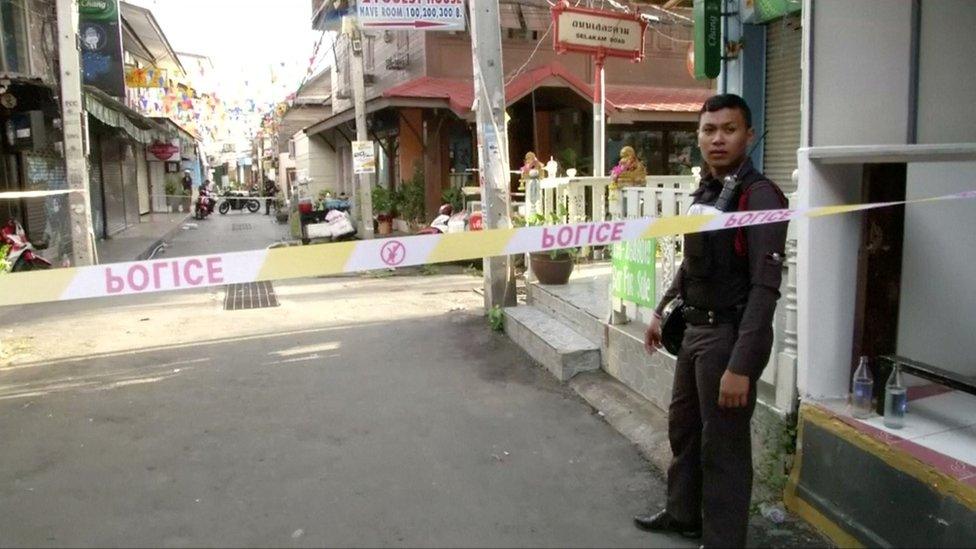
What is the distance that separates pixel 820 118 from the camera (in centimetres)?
346

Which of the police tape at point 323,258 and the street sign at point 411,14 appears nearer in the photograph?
the police tape at point 323,258

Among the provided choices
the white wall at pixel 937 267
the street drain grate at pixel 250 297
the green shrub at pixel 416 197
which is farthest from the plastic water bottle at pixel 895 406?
the green shrub at pixel 416 197

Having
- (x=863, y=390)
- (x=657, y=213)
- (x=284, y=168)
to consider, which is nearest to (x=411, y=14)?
(x=657, y=213)

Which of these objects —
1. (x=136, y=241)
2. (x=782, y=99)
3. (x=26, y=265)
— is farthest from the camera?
(x=136, y=241)

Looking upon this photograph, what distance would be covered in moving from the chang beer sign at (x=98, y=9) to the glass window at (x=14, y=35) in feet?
5.80

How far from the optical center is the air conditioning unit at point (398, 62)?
694 inches

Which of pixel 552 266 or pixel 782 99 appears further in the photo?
pixel 782 99

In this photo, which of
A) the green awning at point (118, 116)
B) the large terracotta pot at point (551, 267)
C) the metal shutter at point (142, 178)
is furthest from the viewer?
the metal shutter at point (142, 178)

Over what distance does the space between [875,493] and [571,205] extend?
19.5 feet

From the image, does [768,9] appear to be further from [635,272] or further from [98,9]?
[98,9]

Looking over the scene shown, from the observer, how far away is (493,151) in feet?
25.3

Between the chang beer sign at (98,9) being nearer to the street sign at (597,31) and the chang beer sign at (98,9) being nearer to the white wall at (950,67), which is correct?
the street sign at (597,31)

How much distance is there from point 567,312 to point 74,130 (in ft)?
26.7

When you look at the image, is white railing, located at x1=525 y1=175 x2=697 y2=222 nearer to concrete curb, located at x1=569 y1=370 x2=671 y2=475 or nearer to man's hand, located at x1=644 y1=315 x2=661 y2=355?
concrete curb, located at x1=569 y1=370 x2=671 y2=475
